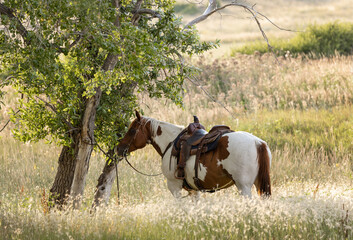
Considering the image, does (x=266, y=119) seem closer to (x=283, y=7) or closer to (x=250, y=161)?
(x=250, y=161)

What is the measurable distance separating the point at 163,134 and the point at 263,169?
74.3 inches

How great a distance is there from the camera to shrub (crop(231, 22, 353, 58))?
30438 mm

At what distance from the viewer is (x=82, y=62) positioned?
8.22 meters

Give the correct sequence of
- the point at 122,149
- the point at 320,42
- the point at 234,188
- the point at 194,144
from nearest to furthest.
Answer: the point at 194,144 → the point at 122,149 → the point at 234,188 → the point at 320,42

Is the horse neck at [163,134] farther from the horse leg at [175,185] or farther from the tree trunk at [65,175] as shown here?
the tree trunk at [65,175]

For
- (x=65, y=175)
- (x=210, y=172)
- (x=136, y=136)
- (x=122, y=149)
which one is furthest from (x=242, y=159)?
(x=65, y=175)

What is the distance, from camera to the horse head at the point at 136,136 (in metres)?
8.80

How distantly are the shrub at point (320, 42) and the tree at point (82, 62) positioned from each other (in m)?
22.2

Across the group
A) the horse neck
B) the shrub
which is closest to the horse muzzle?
the horse neck

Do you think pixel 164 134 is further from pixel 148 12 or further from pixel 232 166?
pixel 148 12

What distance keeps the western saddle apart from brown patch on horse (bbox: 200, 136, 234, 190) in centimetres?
8

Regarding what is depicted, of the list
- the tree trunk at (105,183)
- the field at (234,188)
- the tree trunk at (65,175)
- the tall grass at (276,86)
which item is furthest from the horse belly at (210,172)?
the tall grass at (276,86)

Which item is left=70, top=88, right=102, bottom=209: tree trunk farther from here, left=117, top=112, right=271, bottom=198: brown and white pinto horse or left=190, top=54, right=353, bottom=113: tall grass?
left=190, top=54, right=353, bottom=113: tall grass

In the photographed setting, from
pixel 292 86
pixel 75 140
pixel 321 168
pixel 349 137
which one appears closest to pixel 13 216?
pixel 75 140
